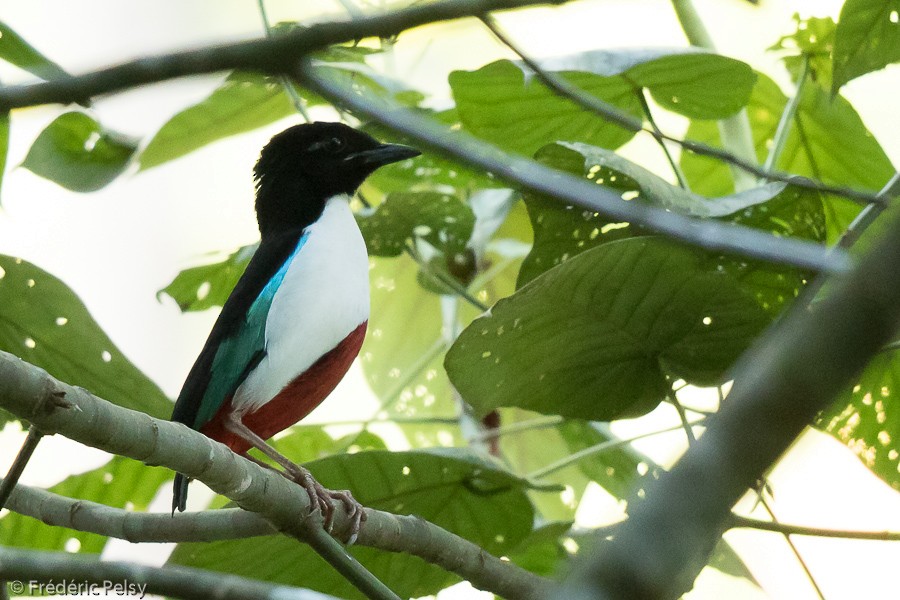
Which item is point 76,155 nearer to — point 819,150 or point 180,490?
point 180,490

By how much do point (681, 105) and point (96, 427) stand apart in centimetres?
174

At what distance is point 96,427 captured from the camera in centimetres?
139

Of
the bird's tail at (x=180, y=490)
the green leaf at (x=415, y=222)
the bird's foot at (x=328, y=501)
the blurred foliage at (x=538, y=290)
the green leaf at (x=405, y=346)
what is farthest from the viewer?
the green leaf at (x=405, y=346)

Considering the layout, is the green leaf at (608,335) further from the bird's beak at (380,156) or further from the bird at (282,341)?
the bird's beak at (380,156)

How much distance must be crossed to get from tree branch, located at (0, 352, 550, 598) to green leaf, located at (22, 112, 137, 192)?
94cm

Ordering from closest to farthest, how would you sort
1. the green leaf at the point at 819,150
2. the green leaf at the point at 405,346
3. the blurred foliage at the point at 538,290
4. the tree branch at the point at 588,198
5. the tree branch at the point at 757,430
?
the tree branch at the point at 757,430, the tree branch at the point at 588,198, the blurred foliage at the point at 538,290, the green leaf at the point at 819,150, the green leaf at the point at 405,346

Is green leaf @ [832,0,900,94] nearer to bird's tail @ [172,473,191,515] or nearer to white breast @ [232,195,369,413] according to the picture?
white breast @ [232,195,369,413]

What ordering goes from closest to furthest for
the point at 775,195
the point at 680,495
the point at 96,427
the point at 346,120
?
the point at 680,495, the point at 96,427, the point at 775,195, the point at 346,120

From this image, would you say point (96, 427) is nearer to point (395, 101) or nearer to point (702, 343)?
point (702, 343)

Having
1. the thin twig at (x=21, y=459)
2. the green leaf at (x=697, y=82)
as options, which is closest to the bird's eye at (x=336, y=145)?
the green leaf at (x=697, y=82)

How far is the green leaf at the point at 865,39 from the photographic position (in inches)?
88.3

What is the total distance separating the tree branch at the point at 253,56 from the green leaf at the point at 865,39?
1678 millimetres

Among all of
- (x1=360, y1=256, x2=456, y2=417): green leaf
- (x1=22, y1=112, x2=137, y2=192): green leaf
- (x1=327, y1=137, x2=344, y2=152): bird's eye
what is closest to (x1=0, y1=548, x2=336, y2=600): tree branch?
(x1=22, y1=112, x2=137, y2=192): green leaf

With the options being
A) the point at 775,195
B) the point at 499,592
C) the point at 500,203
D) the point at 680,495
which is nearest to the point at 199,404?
the point at 499,592
